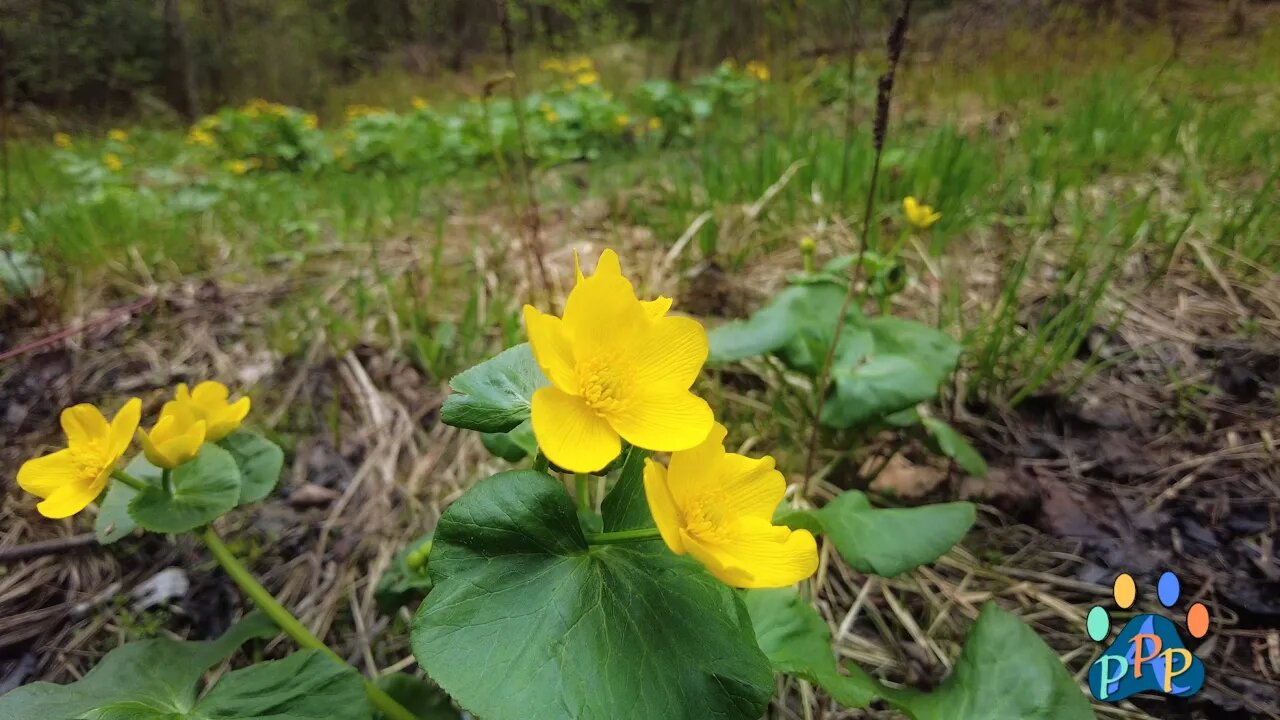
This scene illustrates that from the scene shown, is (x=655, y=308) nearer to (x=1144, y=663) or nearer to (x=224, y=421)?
(x=224, y=421)

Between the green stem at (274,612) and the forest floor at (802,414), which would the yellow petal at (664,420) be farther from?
the forest floor at (802,414)

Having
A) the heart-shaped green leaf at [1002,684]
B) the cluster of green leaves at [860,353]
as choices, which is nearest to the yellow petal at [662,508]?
the heart-shaped green leaf at [1002,684]

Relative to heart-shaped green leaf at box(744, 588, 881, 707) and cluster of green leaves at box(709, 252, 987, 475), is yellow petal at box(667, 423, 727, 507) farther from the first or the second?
cluster of green leaves at box(709, 252, 987, 475)

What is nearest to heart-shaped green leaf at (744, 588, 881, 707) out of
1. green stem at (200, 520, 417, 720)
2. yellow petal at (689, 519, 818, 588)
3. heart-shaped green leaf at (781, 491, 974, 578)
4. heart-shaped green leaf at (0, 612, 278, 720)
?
heart-shaped green leaf at (781, 491, 974, 578)

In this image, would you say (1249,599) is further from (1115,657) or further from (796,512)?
(796,512)

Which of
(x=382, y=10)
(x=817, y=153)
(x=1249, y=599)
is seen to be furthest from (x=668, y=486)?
(x=382, y=10)

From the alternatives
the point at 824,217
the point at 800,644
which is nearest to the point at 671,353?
the point at 800,644
